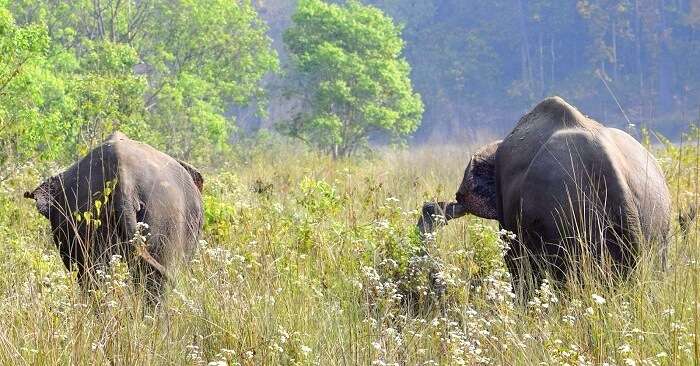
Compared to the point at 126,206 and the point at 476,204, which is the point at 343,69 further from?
the point at 126,206

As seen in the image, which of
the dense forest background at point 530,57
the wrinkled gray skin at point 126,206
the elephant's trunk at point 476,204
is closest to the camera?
the wrinkled gray skin at point 126,206

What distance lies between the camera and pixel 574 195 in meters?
6.80

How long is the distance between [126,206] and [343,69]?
25025 millimetres

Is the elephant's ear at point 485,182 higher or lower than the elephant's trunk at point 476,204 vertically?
higher

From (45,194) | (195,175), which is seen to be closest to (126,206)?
(45,194)

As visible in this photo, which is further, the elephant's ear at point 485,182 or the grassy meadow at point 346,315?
the elephant's ear at point 485,182

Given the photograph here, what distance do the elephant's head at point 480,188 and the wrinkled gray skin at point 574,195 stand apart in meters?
0.33

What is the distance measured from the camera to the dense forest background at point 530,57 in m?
61.2

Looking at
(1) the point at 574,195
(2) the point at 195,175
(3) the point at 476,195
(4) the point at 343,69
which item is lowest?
(4) the point at 343,69

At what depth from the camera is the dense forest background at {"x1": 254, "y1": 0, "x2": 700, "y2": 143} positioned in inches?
2410

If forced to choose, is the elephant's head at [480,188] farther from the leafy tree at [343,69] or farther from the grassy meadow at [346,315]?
the leafy tree at [343,69]

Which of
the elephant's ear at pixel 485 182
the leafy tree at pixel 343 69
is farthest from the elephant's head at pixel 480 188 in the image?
the leafy tree at pixel 343 69

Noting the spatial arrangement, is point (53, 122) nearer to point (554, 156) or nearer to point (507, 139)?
point (507, 139)

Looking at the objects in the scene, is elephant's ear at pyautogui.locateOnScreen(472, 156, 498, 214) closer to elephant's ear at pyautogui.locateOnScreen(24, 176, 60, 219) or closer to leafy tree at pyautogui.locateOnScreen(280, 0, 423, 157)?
elephant's ear at pyautogui.locateOnScreen(24, 176, 60, 219)
